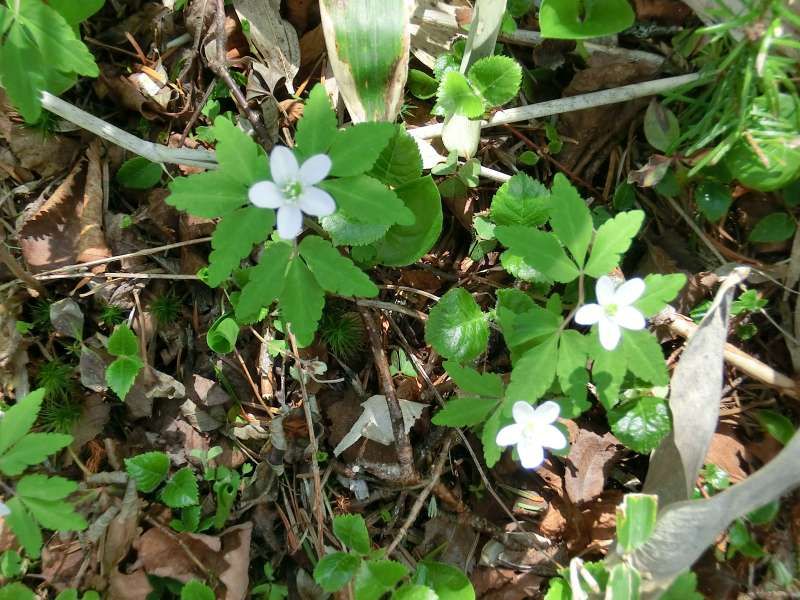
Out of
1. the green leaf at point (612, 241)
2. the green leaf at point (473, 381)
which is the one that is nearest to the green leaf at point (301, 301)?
the green leaf at point (473, 381)

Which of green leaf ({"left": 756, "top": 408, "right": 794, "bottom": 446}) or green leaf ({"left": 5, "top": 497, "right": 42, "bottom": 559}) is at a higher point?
green leaf ({"left": 756, "top": 408, "right": 794, "bottom": 446})

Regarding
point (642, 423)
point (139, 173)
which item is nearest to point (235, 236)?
point (139, 173)

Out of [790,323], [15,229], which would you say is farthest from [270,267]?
[790,323]

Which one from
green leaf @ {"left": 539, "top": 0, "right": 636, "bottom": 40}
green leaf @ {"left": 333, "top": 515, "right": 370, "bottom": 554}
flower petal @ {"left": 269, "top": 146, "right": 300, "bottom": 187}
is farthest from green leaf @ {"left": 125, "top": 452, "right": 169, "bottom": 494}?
green leaf @ {"left": 539, "top": 0, "right": 636, "bottom": 40}

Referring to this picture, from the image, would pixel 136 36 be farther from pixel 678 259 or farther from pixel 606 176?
pixel 678 259

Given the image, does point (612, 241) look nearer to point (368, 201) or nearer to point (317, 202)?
point (368, 201)

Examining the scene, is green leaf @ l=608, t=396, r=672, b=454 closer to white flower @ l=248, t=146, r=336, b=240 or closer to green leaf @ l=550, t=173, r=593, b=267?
green leaf @ l=550, t=173, r=593, b=267
